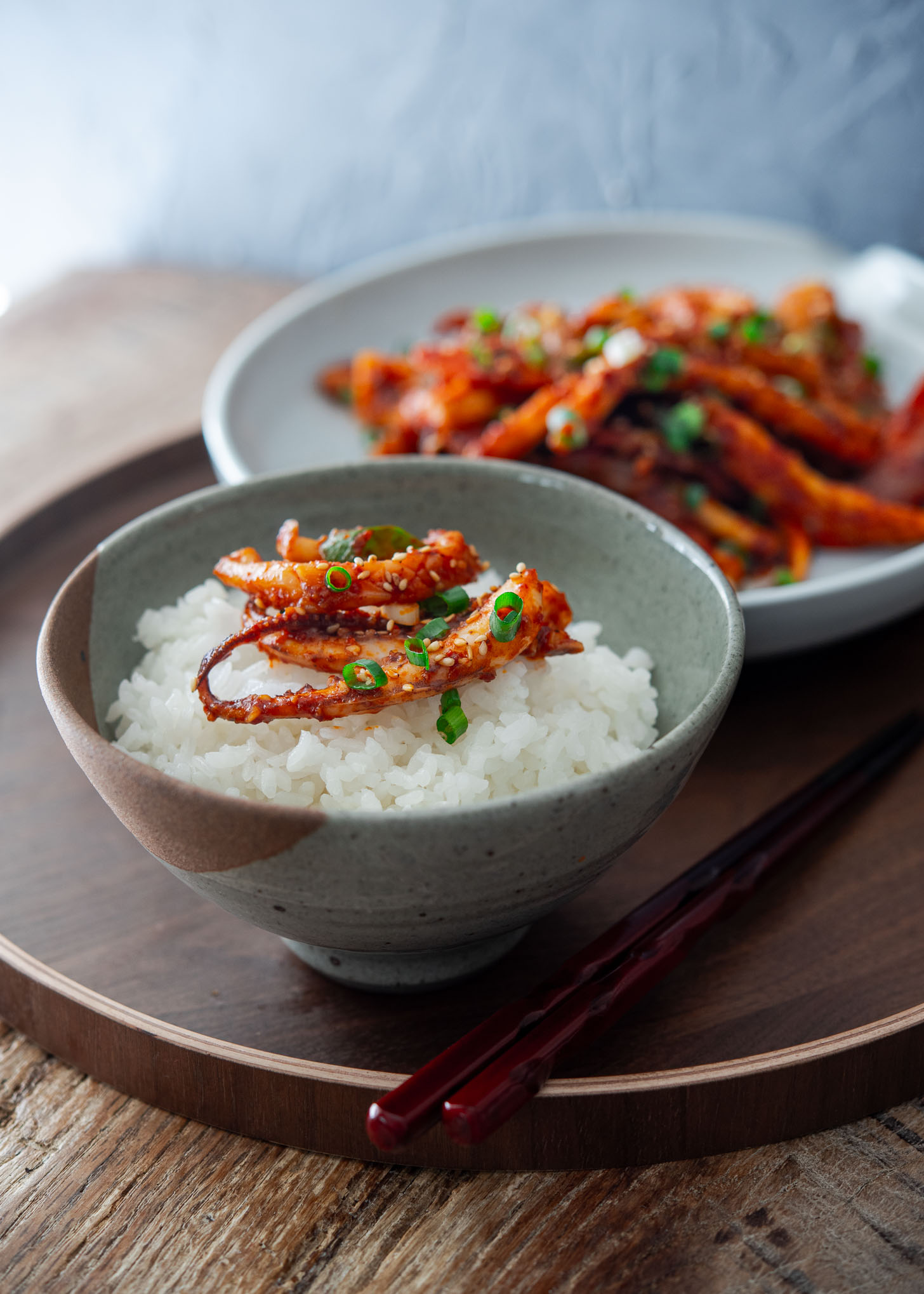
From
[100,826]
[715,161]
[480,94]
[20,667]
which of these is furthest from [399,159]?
[100,826]

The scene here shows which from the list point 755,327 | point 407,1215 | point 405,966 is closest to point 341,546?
point 405,966

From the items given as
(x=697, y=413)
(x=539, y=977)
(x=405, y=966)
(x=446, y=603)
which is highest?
(x=446, y=603)

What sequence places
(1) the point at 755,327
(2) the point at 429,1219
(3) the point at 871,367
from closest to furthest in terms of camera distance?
(2) the point at 429,1219
(1) the point at 755,327
(3) the point at 871,367

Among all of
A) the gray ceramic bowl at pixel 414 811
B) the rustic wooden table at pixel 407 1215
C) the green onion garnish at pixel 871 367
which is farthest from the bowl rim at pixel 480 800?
the green onion garnish at pixel 871 367

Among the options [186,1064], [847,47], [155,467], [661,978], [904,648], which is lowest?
[904,648]

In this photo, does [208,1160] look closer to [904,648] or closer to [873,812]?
[873,812]

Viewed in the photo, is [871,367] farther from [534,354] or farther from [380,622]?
[380,622]
